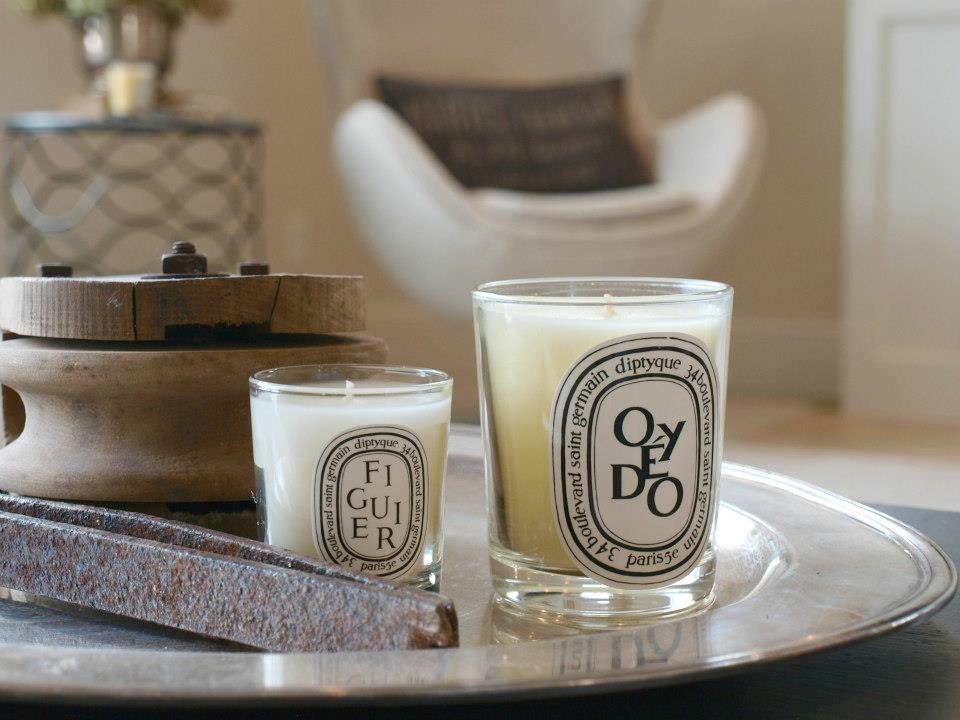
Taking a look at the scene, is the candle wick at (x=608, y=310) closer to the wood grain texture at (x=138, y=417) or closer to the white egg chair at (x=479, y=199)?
the wood grain texture at (x=138, y=417)

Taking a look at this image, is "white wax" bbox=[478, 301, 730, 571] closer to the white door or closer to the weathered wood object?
the weathered wood object

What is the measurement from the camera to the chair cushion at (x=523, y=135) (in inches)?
101

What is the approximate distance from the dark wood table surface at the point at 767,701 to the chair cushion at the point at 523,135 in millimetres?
2164

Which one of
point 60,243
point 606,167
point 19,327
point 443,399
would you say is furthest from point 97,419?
point 60,243

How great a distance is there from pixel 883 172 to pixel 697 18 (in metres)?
0.73

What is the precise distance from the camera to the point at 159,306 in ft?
1.80

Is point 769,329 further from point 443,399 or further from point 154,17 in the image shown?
point 443,399

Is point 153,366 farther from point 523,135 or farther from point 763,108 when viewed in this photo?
point 763,108

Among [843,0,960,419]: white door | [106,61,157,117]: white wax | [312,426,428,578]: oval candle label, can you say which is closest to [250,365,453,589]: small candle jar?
[312,426,428,578]: oval candle label

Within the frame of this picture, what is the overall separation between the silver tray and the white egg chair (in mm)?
1569

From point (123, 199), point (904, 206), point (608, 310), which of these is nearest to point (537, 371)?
point (608, 310)

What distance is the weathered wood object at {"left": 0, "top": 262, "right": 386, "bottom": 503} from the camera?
1.79ft

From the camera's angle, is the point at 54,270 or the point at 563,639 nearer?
the point at 563,639

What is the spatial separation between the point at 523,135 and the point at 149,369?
7.06 feet
